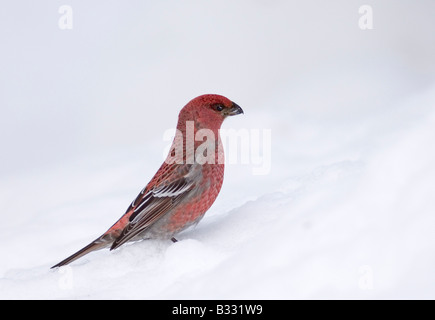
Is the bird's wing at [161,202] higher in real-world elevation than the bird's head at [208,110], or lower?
lower

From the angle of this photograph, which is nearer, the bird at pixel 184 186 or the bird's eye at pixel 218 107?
the bird at pixel 184 186

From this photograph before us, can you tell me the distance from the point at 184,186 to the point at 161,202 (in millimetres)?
170

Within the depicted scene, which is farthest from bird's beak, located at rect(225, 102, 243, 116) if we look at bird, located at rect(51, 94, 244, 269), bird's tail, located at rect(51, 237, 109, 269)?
bird's tail, located at rect(51, 237, 109, 269)

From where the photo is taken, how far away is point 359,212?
3240mm

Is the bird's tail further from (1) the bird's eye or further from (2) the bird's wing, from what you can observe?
(1) the bird's eye

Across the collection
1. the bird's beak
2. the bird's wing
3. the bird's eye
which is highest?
the bird's eye

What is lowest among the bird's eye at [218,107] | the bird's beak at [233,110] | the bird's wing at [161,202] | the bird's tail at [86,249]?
the bird's tail at [86,249]

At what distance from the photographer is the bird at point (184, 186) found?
3.91m

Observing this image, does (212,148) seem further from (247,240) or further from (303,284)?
(303,284)

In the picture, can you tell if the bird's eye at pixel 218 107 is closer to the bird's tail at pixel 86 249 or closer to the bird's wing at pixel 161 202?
the bird's wing at pixel 161 202

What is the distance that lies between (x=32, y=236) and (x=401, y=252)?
3140 mm

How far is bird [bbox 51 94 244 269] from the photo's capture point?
12.8 ft

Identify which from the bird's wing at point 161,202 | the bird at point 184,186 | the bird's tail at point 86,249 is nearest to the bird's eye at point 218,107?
the bird at point 184,186

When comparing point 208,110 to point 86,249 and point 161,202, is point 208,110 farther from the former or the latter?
point 86,249
